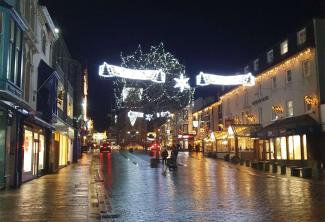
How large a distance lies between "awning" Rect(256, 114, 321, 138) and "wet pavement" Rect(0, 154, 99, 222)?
1951 cm

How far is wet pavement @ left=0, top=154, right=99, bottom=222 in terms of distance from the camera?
12.0 meters

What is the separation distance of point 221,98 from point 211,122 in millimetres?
9675

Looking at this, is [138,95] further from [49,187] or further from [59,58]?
[49,187]

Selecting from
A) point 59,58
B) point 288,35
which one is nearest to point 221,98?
point 288,35

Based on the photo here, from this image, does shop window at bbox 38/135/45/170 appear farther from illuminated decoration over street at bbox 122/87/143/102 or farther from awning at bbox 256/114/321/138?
illuminated decoration over street at bbox 122/87/143/102

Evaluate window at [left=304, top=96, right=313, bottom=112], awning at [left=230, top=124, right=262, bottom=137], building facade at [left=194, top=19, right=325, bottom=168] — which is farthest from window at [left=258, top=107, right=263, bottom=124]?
window at [left=304, top=96, right=313, bottom=112]

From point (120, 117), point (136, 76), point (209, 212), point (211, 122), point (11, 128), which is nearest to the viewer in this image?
point (209, 212)

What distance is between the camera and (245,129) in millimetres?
45438

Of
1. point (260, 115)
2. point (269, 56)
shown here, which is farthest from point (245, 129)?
point (269, 56)

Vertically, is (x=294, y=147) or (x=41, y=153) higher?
(x=294, y=147)

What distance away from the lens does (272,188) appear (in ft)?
64.2

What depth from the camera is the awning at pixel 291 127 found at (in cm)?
3381

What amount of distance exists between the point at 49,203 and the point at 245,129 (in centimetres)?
3307

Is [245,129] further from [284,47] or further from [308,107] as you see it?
[308,107]
